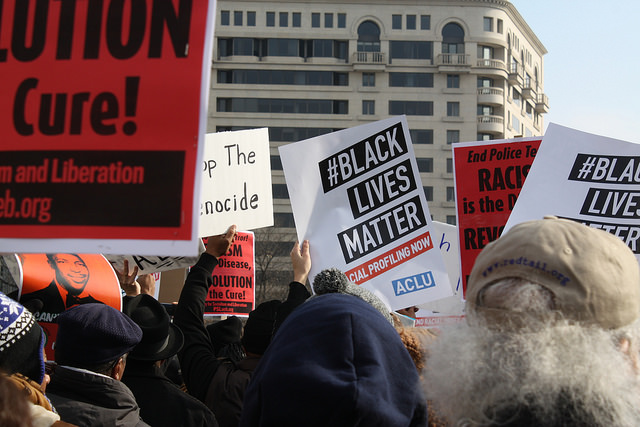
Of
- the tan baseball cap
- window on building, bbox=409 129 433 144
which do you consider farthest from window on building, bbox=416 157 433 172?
the tan baseball cap

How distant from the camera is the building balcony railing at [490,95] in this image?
216ft

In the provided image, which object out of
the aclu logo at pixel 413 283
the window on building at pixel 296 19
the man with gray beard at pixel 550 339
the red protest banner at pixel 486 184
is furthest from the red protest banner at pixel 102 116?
the window on building at pixel 296 19

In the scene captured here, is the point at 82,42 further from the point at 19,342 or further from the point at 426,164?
the point at 426,164

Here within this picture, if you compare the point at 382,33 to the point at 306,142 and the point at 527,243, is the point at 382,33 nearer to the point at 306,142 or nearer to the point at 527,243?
the point at 306,142

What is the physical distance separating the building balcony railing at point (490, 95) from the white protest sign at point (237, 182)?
62196mm

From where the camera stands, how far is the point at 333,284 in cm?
271

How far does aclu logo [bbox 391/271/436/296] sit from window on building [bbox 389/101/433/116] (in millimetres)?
60045

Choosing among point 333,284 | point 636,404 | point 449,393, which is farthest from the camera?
point 333,284

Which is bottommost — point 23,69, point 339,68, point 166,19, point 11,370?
point 11,370

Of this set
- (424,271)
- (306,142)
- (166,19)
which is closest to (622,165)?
(424,271)

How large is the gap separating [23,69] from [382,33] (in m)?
66.0

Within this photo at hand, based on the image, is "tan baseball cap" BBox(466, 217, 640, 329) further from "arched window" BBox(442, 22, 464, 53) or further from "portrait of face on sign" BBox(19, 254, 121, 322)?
"arched window" BBox(442, 22, 464, 53)

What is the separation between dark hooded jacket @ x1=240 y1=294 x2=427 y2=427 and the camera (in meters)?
1.63

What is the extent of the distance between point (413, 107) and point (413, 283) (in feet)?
200
